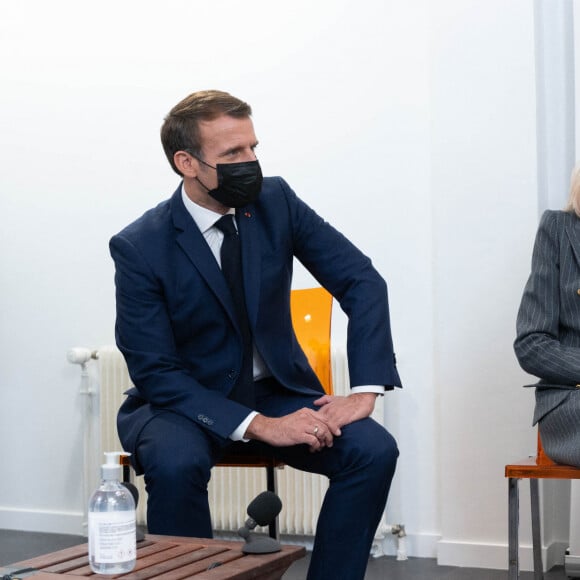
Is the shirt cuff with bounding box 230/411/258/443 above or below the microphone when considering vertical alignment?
above

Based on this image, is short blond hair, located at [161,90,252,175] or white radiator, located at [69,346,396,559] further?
white radiator, located at [69,346,396,559]

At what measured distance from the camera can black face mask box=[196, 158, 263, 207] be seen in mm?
2428

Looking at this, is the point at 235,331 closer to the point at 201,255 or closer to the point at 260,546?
the point at 201,255

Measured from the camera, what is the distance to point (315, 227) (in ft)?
8.36

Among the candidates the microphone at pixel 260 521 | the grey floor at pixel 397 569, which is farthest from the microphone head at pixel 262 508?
the grey floor at pixel 397 569

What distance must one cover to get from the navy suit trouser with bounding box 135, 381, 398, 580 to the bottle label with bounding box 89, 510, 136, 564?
57 cm

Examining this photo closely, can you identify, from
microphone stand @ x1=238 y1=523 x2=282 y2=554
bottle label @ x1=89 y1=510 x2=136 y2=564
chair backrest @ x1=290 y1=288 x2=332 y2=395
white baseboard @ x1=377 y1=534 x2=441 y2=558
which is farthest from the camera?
white baseboard @ x1=377 y1=534 x2=441 y2=558

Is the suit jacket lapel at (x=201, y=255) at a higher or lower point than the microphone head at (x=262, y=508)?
Result: higher

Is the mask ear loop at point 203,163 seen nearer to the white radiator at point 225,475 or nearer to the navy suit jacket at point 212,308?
the navy suit jacket at point 212,308

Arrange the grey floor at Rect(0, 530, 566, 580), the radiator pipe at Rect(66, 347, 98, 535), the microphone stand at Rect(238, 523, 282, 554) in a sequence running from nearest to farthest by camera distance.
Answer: the microphone stand at Rect(238, 523, 282, 554), the grey floor at Rect(0, 530, 566, 580), the radiator pipe at Rect(66, 347, 98, 535)

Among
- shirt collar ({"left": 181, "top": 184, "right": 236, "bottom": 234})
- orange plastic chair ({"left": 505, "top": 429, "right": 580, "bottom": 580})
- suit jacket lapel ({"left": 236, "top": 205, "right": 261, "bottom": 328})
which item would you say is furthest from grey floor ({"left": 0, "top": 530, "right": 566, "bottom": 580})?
shirt collar ({"left": 181, "top": 184, "right": 236, "bottom": 234})

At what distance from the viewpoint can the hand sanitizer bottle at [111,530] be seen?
155 cm

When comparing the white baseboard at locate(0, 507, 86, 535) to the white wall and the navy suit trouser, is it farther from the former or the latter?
the navy suit trouser

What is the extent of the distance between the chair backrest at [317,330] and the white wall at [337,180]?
2.06 ft
